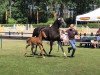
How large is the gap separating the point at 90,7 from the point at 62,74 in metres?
78.2

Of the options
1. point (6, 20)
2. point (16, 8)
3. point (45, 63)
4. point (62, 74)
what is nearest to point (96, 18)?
point (45, 63)

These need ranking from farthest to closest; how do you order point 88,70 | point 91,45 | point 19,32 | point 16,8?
1. point 16,8
2. point 19,32
3. point 91,45
4. point 88,70

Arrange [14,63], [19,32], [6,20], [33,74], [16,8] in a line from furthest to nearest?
1. [16,8]
2. [6,20]
3. [19,32]
4. [14,63]
5. [33,74]

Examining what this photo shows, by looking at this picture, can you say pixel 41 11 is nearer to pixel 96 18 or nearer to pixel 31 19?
pixel 31 19

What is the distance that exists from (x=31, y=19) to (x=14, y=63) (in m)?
75.2

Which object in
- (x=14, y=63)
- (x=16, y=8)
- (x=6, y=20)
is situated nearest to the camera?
(x=14, y=63)

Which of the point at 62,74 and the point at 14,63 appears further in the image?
the point at 14,63

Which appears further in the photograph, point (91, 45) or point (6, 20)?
point (6, 20)

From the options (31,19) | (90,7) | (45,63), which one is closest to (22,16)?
(31,19)

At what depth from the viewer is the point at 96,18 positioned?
3212cm

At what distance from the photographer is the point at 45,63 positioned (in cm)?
1886

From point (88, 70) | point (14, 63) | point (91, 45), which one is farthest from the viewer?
point (91, 45)

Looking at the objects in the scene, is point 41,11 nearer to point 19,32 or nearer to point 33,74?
point 19,32

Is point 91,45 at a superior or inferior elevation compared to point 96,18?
inferior
